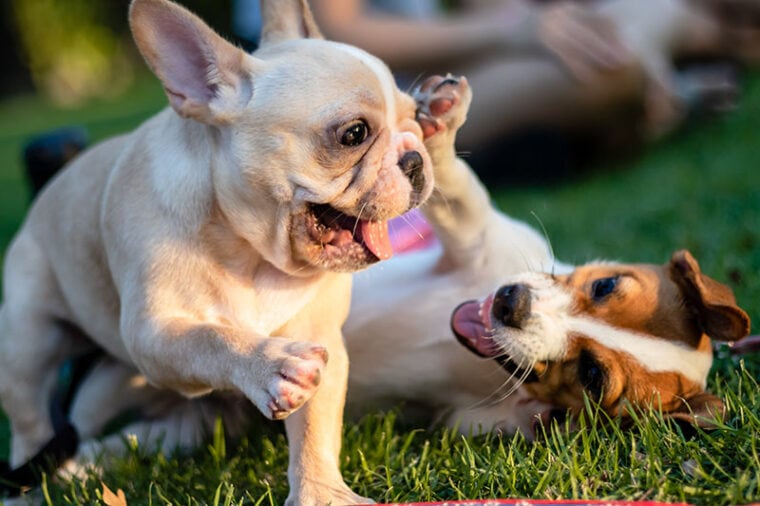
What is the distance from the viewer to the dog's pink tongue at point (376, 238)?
9.79ft

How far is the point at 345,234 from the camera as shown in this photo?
2992 mm

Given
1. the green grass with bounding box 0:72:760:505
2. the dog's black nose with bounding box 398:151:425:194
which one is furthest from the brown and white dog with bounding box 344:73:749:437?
the dog's black nose with bounding box 398:151:425:194

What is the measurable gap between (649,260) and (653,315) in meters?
1.71

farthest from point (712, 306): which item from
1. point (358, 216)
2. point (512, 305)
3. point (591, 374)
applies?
point (358, 216)

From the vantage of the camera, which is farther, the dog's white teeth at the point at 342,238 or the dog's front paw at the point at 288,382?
the dog's white teeth at the point at 342,238

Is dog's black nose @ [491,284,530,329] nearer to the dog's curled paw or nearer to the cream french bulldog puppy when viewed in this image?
the cream french bulldog puppy

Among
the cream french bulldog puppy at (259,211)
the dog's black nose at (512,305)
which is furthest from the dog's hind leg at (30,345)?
the dog's black nose at (512,305)

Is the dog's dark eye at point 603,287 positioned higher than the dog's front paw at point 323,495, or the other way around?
the dog's dark eye at point 603,287

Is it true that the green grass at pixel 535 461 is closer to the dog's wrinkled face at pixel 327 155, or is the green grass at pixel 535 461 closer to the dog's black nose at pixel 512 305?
the dog's black nose at pixel 512 305

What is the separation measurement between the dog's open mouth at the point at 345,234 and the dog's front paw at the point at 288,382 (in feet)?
1.54

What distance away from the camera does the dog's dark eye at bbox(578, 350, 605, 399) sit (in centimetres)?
316

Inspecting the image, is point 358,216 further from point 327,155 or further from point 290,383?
point 290,383

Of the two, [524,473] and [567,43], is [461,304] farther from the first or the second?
[567,43]

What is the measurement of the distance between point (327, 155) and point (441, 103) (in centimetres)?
73
